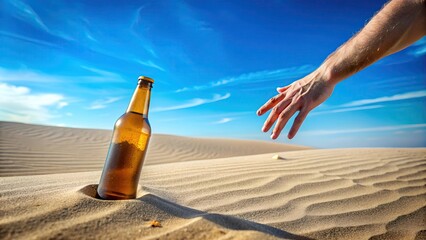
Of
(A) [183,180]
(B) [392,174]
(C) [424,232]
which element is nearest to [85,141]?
(A) [183,180]

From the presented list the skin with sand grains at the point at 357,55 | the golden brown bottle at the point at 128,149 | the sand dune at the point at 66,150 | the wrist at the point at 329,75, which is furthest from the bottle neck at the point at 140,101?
the sand dune at the point at 66,150

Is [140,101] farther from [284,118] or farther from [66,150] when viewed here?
[66,150]

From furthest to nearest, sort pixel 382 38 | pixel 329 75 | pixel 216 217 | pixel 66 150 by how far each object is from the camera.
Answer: pixel 66 150, pixel 329 75, pixel 382 38, pixel 216 217

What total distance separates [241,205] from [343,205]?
31.2 inches

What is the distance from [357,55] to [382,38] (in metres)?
0.16

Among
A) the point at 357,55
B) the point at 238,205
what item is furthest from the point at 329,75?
the point at 238,205

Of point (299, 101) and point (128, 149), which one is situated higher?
point (299, 101)

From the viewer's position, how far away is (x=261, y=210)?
1839mm

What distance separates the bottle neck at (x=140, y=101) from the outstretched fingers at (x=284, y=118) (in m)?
0.78

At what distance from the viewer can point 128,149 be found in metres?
1.38

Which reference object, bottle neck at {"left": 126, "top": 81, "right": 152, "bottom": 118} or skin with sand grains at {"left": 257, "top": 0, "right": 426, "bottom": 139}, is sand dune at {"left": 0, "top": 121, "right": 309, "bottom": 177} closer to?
bottle neck at {"left": 126, "top": 81, "right": 152, "bottom": 118}

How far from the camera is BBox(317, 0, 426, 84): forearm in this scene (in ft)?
5.46

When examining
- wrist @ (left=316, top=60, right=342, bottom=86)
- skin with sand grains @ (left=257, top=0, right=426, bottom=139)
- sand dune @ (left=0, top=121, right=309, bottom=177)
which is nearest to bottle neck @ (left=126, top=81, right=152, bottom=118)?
skin with sand grains @ (left=257, top=0, right=426, bottom=139)

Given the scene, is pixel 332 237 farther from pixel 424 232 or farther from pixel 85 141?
pixel 85 141
